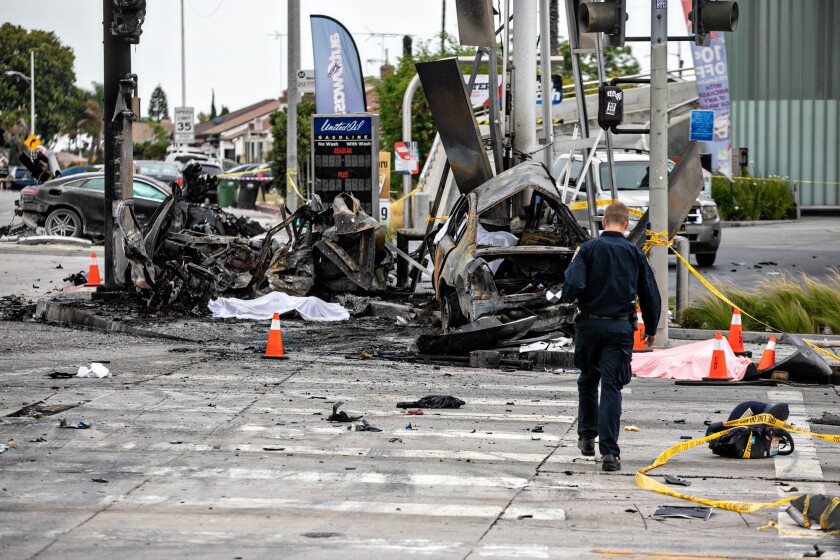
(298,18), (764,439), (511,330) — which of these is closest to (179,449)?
(764,439)

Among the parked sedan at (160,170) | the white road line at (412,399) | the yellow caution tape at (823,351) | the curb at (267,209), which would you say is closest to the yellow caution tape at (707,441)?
the white road line at (412,399)

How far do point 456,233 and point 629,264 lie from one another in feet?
21.2

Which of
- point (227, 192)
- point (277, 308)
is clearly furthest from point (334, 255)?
point (227, 192)

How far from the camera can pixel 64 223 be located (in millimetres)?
26547

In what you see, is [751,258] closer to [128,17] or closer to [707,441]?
[128,17]

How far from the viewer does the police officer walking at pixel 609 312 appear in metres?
7.60

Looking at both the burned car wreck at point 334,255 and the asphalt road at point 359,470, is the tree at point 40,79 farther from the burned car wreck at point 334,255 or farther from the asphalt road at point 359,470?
the asphalt road at point 359,470

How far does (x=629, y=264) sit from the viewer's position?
7656 millimetres

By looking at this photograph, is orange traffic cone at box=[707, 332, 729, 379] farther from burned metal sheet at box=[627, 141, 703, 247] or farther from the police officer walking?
the police officer walking

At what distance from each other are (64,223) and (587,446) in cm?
2084

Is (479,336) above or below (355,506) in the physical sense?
above

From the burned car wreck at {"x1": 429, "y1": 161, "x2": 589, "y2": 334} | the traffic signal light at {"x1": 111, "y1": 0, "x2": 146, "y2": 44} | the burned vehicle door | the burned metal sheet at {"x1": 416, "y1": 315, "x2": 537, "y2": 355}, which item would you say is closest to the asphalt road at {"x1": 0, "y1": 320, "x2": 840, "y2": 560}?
the burned metal sheet at {"x1": 416, "y1": 315, "x2": 537, "y2": 355}

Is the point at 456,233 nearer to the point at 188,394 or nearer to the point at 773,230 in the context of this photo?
the point at 188,394

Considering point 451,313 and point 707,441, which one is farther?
point 451,313
